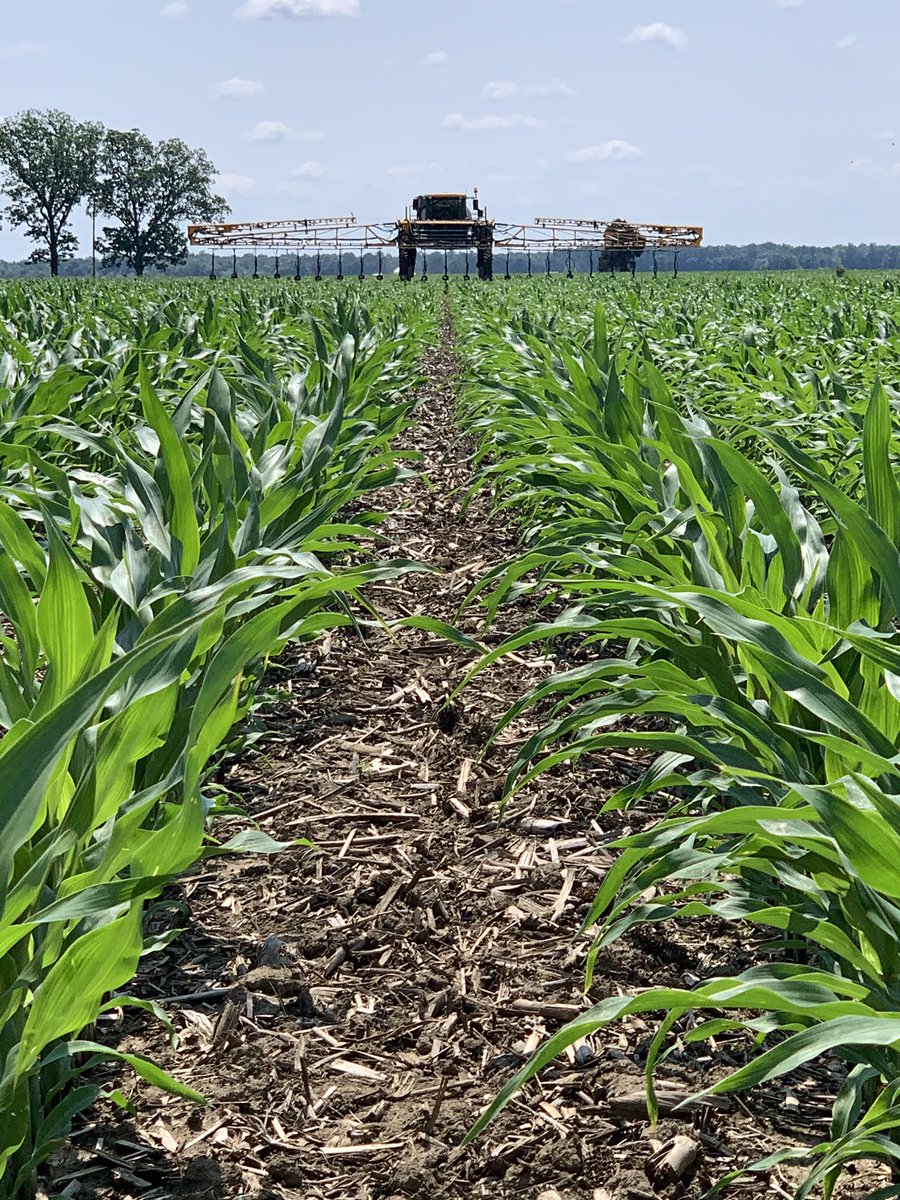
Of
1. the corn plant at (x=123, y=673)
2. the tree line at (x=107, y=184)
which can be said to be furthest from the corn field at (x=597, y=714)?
the tree line at (x=107, y=184)

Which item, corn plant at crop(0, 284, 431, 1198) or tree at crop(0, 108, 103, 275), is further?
tree at crop(0, 108, 103, 275)

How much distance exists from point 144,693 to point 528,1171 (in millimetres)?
849

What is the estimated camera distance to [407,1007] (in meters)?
1.95

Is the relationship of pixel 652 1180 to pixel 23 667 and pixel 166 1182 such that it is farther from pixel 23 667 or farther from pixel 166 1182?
pixel 23 667

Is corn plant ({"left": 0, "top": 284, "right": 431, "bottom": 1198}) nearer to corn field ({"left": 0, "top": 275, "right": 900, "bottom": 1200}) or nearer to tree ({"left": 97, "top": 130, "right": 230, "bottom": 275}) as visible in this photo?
corn field ({"left": 0, "top": 275, "right": 900, "bottom": 1200})

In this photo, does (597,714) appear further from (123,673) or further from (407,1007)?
(123,673)

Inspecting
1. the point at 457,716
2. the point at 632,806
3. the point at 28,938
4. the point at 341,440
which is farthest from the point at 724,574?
the point at 341,440

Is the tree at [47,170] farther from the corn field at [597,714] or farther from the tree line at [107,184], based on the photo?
the corn field at [597,714]

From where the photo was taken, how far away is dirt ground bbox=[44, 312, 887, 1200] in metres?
1.55

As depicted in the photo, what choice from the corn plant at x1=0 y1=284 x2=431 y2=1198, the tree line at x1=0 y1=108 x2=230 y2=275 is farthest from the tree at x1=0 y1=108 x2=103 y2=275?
the corn plant at x1=0 y1=284 x2=431 y2=1198

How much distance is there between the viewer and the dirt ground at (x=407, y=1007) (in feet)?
5.09

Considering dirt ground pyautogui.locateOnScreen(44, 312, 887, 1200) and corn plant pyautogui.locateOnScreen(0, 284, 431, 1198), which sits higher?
corn plant pyautogui.locateOnScreen(0, 284, 431, 1198)

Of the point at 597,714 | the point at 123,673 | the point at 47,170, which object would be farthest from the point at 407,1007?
the point at 47,170

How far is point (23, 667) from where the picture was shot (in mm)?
1766
